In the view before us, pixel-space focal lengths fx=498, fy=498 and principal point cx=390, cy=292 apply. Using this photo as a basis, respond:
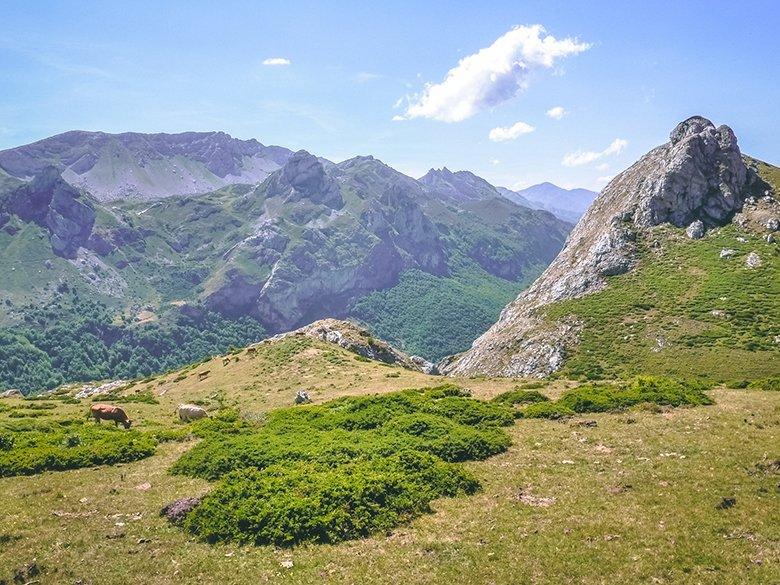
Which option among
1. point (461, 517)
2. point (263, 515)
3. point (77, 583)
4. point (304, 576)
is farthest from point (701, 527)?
point (77, 583)

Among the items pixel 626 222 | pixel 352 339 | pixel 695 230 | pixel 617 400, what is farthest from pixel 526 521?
pixel 626 222

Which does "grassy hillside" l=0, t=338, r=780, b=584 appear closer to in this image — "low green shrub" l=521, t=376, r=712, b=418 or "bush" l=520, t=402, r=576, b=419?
"low green shrub" l=521, t=376, r=712, b=418

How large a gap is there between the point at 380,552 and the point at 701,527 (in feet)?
38.1

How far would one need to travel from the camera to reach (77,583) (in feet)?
54.7

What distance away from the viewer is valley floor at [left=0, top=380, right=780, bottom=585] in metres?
16.4

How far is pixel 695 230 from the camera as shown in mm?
103125

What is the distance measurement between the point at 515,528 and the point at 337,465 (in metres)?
9.51

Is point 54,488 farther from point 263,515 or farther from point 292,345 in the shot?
point 292,345

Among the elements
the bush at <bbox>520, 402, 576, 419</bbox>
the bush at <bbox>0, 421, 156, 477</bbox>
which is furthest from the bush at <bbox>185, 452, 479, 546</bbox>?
the bush at <bbox>520, 402, 576, 419</bbox>

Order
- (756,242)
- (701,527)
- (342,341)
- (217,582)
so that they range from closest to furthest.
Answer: (217,582), (701,527), (342,341), (756,242)

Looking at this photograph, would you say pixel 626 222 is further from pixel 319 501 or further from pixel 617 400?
pixel 319 501

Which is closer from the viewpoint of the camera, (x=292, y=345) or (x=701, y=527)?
(x=701, y=527)

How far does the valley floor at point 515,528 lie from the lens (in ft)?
53.8

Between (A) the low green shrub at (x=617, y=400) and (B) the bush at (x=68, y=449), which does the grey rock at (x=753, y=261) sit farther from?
(B) the bush at (x=68, y=449)
